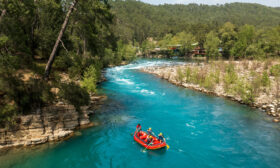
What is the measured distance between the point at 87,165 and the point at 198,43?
11674cm

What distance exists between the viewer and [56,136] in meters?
17.8

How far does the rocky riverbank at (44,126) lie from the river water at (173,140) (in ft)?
2.70

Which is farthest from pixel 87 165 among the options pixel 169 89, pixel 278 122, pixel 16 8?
pixel 169 89

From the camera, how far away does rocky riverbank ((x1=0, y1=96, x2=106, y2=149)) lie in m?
16.1

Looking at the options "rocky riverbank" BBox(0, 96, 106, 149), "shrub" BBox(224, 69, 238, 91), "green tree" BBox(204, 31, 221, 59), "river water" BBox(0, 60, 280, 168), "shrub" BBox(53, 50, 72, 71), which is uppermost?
"green tree" BBox(204, 31, 221, 59)

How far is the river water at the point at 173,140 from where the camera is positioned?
15.7 metres

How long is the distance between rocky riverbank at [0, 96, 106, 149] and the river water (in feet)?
2.70

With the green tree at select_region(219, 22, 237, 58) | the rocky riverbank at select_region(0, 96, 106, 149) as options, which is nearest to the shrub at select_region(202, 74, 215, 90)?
the rocky riverbank at select_region(0, 96, 106, 149)

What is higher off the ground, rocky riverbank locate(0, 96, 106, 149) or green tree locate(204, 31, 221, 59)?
green tree locate(204, 31, 221, 59)

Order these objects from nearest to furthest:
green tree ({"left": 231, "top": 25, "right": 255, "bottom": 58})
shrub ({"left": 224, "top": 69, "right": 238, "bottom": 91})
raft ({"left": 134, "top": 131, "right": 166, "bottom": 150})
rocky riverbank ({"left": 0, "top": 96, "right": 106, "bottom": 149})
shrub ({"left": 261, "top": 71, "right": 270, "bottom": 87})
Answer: rocky riverbank ({"left": 0, "top": 96, "right": 106, "bottom": 149}) < raft ({"left": 134, "top": 131, "right": 166, "bottom": 150}) < shrub ({"left": 261, "top": 71, "right": 270, "bottom": 87}) < shrub ({"left": 224, "top": 69, "right": 238, "bottom": 91}) < green tree ({"left": 231, "top": 25, "right": 255, "bottom": 58})

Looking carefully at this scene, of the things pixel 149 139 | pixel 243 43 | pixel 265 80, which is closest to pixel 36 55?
pixel 149 139

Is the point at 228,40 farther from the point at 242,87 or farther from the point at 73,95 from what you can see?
the point at 73,95

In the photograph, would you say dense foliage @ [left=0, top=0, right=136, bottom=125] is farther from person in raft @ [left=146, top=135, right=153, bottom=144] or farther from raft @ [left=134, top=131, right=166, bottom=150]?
person in raft @ [left=146, top=135, right=153, bottom=144]

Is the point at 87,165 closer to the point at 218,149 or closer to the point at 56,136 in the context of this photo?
the point at 56,136
